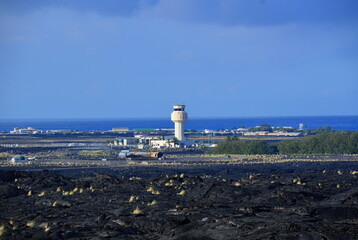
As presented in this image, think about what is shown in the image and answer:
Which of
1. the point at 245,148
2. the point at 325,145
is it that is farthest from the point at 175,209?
the point at 325,145

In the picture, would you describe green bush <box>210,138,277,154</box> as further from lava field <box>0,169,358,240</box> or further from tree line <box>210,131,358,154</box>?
lava field <box>0,169,358,240</box>

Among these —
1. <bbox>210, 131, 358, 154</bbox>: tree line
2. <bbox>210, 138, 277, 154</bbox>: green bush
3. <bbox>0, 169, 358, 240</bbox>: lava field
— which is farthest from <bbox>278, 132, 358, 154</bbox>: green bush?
<bbox>0, 169, 358, 240</bbox>: lava field

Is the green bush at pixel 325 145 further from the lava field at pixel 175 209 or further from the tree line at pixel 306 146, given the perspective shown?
the lava field at pixel 175 209

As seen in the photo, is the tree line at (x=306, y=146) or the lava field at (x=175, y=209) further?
the tree line at (x=306, y=146)

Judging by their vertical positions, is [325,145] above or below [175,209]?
above

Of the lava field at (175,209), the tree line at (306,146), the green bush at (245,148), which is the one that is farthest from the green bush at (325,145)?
the lava field at (175,209)

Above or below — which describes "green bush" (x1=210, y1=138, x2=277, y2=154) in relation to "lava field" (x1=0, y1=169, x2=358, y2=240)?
above

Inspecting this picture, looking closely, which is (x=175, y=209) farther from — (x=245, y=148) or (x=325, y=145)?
(x=325, y=145)

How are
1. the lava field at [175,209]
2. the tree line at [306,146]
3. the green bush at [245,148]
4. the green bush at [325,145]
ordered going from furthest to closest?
the green bush at [245,148], the tree line at [306,146], the green bush at [325,145], the lava field at [175,209]
